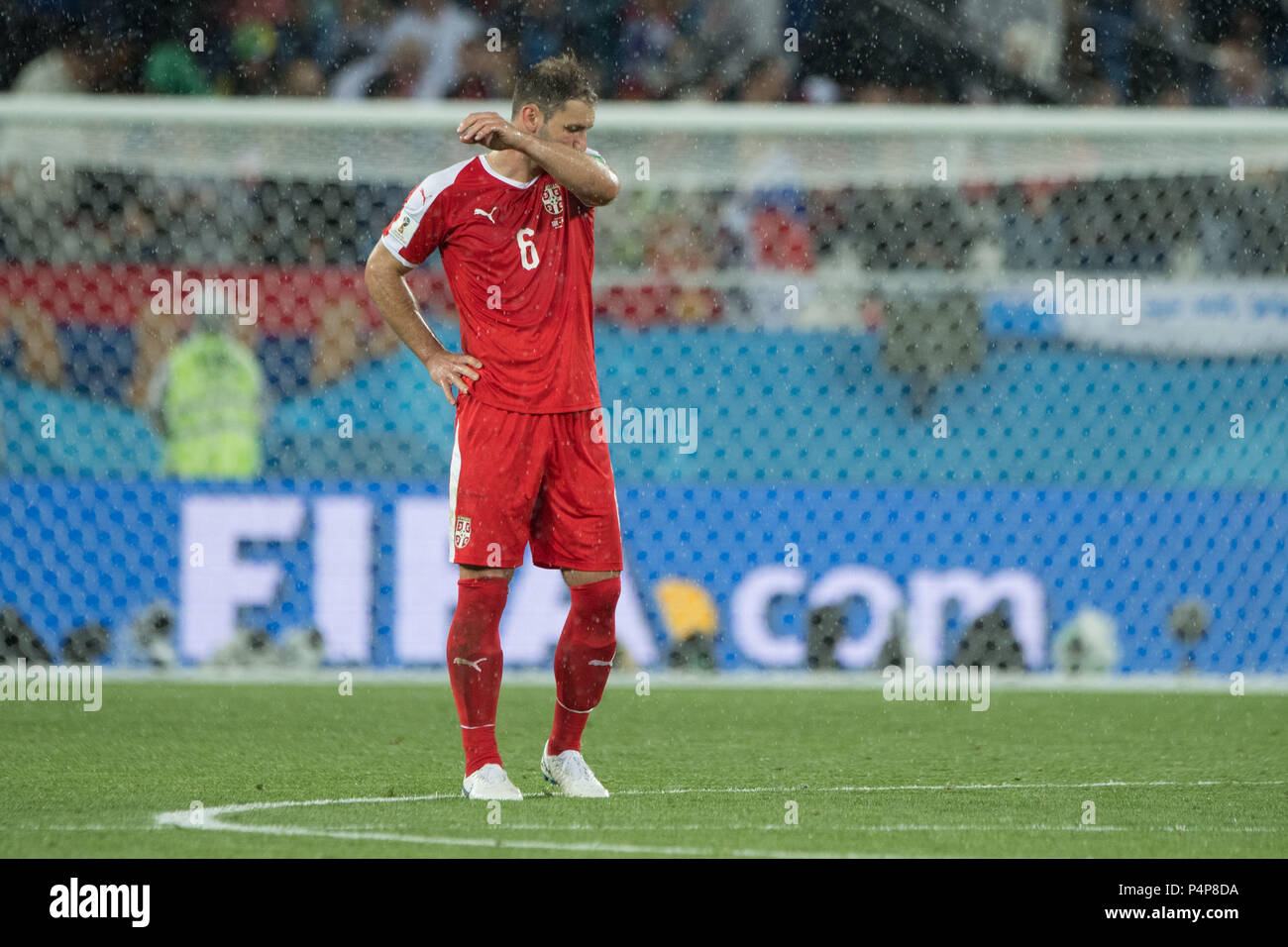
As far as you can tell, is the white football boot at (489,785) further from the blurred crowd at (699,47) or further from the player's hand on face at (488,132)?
the blurred crowd at (699,47)

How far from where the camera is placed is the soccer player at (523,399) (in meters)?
4.86

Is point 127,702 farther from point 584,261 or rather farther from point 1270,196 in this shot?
point 1270,196

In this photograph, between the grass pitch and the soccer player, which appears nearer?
the grass pitch

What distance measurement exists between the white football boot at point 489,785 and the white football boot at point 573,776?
0.16m

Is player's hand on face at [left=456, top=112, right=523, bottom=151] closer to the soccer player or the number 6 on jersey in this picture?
the soccer player

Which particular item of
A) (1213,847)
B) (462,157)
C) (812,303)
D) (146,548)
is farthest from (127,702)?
(1213,847)

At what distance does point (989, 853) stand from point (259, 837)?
162 cm

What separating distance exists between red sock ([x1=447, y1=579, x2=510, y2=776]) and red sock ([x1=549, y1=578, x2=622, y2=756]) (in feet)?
0.68

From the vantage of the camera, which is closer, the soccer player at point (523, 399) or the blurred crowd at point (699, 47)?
the soccer player at point (523, 399)

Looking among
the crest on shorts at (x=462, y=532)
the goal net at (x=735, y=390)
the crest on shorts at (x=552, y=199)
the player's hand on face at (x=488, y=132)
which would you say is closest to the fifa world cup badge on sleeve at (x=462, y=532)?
the crest on shorts at (x=462, y=532)

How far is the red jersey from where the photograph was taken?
4906 millimetres

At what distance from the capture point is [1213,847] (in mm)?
4074

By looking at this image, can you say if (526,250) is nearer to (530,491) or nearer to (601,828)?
(530,491)

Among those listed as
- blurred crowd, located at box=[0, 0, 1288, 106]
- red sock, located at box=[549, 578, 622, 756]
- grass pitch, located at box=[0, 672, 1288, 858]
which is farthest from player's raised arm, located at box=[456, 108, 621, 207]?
blurred crowd, located at box=[0, 0, 1288, 106]
